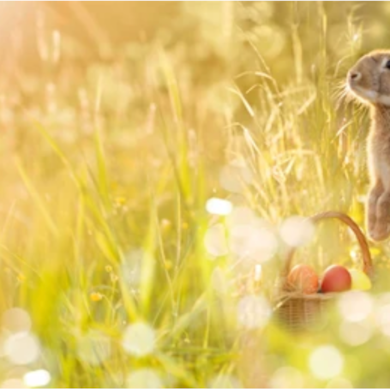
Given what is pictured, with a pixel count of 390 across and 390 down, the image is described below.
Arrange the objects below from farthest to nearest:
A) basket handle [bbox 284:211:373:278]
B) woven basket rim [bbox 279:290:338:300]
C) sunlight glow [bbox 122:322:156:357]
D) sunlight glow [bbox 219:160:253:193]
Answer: sunlight glow [bbox 219:160:253:193], basket handle [bbox 284:211:373:278], woven basket rim [bbox 279:290:338:300], sunlight glow [bbox 122:322:156:357]

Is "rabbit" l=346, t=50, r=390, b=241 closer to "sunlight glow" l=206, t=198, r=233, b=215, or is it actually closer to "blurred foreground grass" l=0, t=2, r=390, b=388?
"blurred foreground grass" l=0, t=2, r=390, b=388

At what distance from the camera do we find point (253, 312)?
282cm

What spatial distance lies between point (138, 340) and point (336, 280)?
1161 millimetres

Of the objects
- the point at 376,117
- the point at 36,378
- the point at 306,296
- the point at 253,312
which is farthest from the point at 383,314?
the point at 36,378

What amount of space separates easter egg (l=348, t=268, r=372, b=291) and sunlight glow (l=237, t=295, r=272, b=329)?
1.97ft

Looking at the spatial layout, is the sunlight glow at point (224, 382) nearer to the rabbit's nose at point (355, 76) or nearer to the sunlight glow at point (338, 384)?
the sunlight glow at point (338, 384)

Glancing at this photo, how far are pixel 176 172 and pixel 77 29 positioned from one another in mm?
6022

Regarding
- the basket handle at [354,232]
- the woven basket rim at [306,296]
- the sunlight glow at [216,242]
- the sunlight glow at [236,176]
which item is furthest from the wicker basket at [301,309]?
the sunlight glow at [236,176]

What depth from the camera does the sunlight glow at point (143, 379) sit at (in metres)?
2.70

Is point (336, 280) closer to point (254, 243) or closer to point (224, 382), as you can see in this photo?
point (254, 243)

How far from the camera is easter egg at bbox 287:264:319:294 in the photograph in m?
3.50

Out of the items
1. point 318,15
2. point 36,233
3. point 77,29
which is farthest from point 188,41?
point 36,233

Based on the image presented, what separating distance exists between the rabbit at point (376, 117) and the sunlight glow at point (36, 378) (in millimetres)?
1520

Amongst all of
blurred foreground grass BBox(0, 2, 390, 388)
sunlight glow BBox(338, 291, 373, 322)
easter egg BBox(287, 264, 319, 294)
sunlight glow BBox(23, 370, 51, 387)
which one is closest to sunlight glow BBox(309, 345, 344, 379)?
blurred foreground grass BBox(0, 2, 390, 388)
